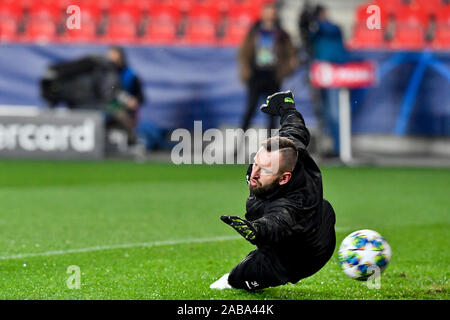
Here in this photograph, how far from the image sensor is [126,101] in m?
16.2

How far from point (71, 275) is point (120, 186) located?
→ 617 centimetres

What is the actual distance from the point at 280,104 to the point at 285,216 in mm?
949

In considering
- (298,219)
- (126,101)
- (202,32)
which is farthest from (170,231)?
(202,32)

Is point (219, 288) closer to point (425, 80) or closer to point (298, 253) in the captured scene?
point (298, 253)

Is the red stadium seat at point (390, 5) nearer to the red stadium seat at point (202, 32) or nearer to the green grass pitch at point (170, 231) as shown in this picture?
the red stadium seat at point (202, 32)

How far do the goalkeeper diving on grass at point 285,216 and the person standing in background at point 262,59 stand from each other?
34.9 feet

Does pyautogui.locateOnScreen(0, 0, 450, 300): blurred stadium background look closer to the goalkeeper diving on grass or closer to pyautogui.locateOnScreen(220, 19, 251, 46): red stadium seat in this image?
pyautogui.locateOnScreen(220, 19, 251, 46): red stadium seat

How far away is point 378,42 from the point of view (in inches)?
713

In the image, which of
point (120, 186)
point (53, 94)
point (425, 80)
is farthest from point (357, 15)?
point (120, 186)

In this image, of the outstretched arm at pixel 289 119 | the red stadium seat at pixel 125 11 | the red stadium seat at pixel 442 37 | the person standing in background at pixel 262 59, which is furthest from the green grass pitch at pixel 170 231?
the red stadium seat at pixel 125 11

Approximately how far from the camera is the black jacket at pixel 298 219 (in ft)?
14.2

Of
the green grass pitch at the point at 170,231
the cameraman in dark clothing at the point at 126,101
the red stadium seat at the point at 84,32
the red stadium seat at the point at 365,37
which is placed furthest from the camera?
the red stadium seat at the point at 84,32

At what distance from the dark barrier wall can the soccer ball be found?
37.5 feet

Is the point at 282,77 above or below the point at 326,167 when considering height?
above
